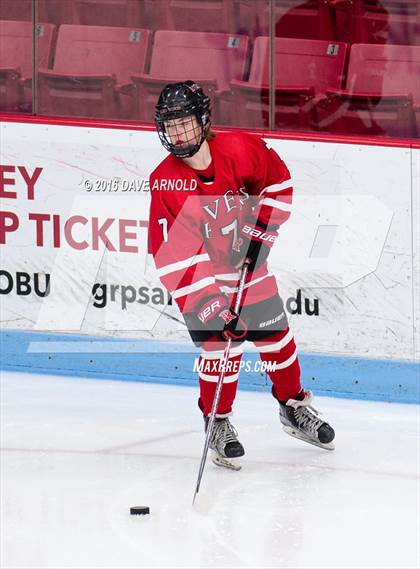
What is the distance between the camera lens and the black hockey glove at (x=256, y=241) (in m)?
3.72

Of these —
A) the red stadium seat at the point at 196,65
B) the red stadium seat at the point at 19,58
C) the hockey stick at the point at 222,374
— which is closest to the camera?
the hockey stick at the point at 222,374

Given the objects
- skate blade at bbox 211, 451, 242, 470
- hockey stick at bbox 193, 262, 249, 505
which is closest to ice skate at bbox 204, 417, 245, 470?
skate blade at bbox 211, 451, 242, 470

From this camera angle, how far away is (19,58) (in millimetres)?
4973

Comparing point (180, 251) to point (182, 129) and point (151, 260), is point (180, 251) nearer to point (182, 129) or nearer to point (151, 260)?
point (182, 129)

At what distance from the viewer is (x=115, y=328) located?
4.89m

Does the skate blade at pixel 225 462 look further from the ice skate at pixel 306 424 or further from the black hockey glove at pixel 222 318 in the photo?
the black hockey glove at pixel 222 318

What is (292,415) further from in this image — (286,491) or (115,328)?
(115,328)

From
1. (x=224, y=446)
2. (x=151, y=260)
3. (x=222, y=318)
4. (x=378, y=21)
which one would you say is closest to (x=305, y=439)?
(x=224, y=446)

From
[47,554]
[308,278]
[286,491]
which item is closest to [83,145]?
[308,278]

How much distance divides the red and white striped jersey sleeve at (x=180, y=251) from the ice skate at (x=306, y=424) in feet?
1.70

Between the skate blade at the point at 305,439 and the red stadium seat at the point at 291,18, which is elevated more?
the red stadium seat at the point at 291,18

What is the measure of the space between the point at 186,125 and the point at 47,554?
124 centimetres

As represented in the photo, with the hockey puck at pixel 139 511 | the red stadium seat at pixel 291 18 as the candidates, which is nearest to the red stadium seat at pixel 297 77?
the red stadium seat at pixel 291 18

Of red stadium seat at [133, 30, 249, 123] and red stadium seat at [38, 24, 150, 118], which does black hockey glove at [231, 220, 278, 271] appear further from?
red stadium seat at [38, 24, 150, 118]
